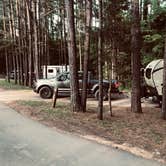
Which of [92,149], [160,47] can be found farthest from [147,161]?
[160,47]

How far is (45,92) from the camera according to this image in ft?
69.1

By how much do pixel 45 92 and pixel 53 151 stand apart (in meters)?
13.4

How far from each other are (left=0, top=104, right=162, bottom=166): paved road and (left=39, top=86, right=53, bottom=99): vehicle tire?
10307 millimetres

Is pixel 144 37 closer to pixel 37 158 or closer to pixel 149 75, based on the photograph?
pixel 149 75

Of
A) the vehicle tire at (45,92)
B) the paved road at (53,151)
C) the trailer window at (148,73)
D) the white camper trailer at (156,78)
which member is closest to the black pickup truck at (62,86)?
the vehicle tire at (45,92)

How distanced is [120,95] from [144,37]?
6253 mm

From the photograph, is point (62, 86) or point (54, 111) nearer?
point (54, 111)

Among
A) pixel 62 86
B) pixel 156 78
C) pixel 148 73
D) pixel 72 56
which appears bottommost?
pixel 62 86

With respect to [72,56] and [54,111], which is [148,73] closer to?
[72,56]

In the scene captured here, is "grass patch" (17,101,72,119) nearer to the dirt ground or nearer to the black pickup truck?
the dirt ground

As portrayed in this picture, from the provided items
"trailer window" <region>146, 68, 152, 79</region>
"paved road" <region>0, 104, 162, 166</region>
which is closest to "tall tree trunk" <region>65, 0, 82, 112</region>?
"paved road" <region>0, 104, 162, 166</region>

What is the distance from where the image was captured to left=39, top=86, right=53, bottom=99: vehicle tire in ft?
68.8

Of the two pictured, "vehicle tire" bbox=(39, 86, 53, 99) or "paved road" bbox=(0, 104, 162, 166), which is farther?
"vehicle tire" bbox=(39, 86, 53, 99)

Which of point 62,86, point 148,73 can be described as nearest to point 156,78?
point 148,73
